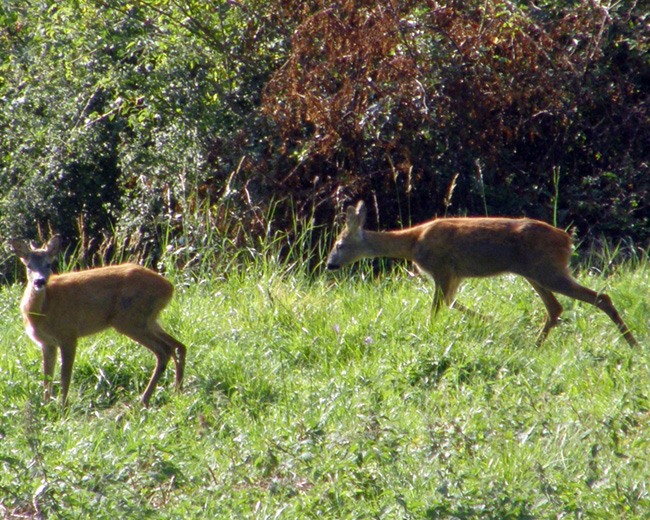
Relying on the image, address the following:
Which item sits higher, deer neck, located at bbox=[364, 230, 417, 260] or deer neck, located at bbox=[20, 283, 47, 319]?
deer neck, located at bbox=[20, 283, 47, 319]

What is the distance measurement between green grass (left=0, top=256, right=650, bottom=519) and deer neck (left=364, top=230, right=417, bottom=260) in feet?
1.00

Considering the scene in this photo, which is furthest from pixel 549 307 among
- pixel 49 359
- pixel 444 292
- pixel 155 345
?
pixel 49 359

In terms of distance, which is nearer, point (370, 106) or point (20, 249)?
point (20, 249)

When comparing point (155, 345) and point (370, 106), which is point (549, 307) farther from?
point (370, 106)

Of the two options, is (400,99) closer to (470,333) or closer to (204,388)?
(470,333)

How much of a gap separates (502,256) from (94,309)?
3091 mm

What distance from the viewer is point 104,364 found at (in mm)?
6832

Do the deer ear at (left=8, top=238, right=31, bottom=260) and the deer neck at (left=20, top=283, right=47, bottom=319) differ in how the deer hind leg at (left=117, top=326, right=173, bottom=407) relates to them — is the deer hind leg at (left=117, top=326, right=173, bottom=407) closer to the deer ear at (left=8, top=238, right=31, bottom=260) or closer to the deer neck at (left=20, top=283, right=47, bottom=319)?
the deer neck at (left=20, top=283, right=47, bottom=319)

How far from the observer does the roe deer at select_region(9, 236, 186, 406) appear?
22.0 ft

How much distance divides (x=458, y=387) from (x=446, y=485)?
1.85m

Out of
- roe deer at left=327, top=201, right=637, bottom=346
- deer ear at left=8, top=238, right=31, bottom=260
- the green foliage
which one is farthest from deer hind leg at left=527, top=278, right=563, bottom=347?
deer ear at left=8, top=238, right=31, bottom=260

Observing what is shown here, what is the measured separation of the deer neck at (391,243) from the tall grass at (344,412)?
10.3 inches

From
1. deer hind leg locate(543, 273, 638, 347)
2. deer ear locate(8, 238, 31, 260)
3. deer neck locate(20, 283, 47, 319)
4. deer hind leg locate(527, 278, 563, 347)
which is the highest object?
deer ear locate(8, 238, 31, 260)

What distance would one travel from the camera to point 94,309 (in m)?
6.79
